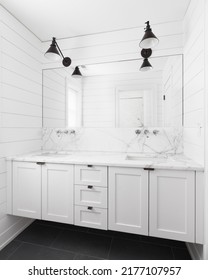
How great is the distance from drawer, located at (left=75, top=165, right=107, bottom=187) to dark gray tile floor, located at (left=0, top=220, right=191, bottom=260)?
660 millimetres

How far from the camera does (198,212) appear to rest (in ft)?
4.18

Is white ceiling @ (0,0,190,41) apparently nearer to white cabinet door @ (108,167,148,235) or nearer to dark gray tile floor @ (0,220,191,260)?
white cabinet door @ (108,167,148,235)

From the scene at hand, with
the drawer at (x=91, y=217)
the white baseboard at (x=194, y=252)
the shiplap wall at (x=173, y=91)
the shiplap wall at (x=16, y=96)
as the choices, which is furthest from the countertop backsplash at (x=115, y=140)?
the white baseboard at (x=194, y=252)

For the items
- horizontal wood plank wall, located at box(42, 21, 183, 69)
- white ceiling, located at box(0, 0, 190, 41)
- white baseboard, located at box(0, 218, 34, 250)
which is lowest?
white baseboard, located at box(0, 218, 34, 250)

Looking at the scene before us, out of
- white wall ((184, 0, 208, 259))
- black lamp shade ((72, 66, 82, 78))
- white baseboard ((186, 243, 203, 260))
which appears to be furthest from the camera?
black lamp shade ((72, 66, 82, 78))

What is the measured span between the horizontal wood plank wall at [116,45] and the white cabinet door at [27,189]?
4.52 ft

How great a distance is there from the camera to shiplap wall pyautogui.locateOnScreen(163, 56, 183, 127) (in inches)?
71.9

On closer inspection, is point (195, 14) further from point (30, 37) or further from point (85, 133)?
point (30, 37)

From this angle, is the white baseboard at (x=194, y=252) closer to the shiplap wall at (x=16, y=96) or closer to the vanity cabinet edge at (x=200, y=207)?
the vanity cabinet edge at (x=200, y=207)

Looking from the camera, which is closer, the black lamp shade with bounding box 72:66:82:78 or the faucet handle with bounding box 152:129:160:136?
the faucet handle with bounding box 152:129:160:136

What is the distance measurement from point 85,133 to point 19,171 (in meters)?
0.88

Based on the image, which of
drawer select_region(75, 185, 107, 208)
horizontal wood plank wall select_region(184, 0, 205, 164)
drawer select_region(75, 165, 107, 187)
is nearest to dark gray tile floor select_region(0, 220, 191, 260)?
drawer select_region(75, 185, 107, 208)

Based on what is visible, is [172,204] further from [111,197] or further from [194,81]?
[194,81]
